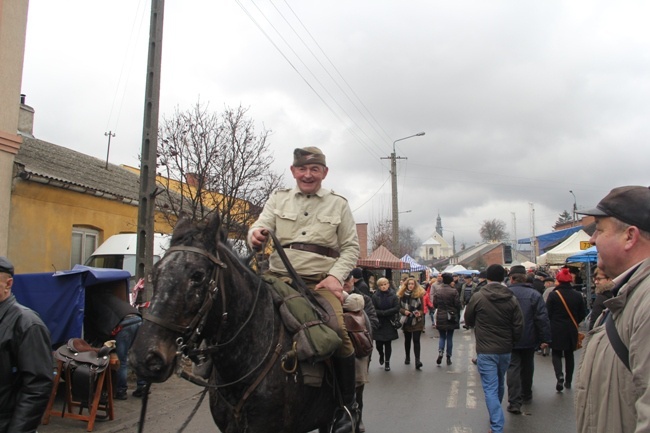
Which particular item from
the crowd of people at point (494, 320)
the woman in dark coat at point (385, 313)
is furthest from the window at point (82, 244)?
the woman in dark coat at point (385, 313)

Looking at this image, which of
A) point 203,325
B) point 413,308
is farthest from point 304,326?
point 413,308

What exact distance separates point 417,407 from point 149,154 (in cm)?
673

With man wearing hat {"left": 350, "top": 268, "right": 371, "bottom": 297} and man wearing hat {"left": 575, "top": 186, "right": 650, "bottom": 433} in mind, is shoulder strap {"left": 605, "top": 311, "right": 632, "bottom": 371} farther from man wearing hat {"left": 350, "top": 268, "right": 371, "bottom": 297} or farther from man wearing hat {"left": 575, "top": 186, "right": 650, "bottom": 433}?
man wearing hat {"left": 350, "top": 268, "right": 371, "bottom": 297}

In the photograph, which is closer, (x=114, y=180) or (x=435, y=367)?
(x=435, y=367)

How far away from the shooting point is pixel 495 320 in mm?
6953

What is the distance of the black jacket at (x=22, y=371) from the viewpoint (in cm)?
363

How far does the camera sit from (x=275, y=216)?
172 inches

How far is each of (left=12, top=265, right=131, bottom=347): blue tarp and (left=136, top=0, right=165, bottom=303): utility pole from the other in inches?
60.4

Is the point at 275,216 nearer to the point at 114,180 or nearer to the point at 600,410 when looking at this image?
the point at 600,410

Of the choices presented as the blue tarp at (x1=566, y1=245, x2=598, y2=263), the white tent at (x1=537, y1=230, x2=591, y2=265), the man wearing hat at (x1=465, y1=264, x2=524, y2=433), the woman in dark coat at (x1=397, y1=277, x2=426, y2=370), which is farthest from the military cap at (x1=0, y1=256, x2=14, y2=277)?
the white tent at (x1=537, y1=230, x2=591, y2=265)

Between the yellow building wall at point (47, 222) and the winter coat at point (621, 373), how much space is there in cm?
1245

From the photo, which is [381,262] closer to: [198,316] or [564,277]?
[564,277]

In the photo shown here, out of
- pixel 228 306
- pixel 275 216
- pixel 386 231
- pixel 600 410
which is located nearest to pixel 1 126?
pixel 275 216

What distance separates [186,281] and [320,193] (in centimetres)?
175
